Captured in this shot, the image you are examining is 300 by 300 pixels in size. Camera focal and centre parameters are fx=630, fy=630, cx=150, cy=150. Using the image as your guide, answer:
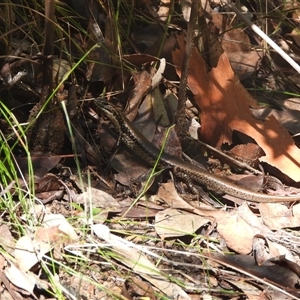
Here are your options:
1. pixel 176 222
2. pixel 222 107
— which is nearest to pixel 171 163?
pixel 222 107

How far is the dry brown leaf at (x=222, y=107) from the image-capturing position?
13.1ft

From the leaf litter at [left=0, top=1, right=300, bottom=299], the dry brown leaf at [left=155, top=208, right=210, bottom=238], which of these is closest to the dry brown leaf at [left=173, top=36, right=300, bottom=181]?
the leaf litter at [left=0, top=1, right=300, bottom=299]

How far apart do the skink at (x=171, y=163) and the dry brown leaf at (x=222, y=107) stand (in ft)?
0.98

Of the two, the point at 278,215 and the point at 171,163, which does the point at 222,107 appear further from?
the point at 278,215

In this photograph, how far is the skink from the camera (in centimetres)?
381

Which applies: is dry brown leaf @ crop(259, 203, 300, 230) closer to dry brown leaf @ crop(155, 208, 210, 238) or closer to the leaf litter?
the leaf litter

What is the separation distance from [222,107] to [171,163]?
50cm

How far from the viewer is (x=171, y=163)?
396 cm

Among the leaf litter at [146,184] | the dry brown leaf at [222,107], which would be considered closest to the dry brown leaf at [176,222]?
the leaf litter at [146,184]

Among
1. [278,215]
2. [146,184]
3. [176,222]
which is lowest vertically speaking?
[278,215]

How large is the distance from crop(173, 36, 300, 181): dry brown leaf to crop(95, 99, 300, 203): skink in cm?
30

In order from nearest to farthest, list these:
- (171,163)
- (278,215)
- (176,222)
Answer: (176,222) < (278,215) < (171,163)

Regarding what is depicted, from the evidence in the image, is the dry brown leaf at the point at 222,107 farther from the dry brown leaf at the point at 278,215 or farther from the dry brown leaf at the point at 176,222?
the dry brown leaf at the point at 176,222

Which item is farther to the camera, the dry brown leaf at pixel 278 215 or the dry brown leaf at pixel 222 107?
the dry brown leaf at pixel 222 107
